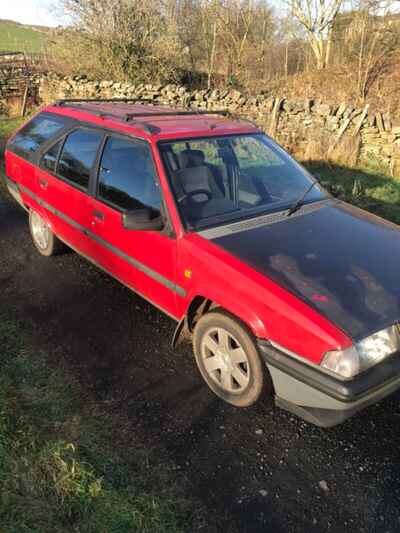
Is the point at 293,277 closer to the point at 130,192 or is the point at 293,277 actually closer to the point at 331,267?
the point at 331,267

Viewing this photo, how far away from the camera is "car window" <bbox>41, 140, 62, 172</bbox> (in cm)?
447

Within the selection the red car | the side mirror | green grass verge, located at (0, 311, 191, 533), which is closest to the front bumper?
the red car

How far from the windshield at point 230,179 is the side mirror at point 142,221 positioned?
198 mm

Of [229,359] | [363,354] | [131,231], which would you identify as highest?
[131,231]

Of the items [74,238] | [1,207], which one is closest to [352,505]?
[74,238]

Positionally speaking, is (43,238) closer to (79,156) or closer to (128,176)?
(79,156)

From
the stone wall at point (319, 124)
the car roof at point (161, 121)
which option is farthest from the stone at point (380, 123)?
the car roof at point (161, 121)

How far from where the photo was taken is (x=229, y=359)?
296cm

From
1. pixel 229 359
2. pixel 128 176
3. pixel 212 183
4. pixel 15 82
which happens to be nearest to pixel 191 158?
pixel 212 183

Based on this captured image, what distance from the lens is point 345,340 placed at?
229cm

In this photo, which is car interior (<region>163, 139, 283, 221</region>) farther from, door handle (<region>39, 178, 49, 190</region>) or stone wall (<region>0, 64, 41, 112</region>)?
stone wall (<region>0, 64, 41, 112</region>)

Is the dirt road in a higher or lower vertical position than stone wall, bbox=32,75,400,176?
lower

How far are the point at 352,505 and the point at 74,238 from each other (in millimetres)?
3416

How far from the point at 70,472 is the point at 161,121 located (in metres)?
2.93
